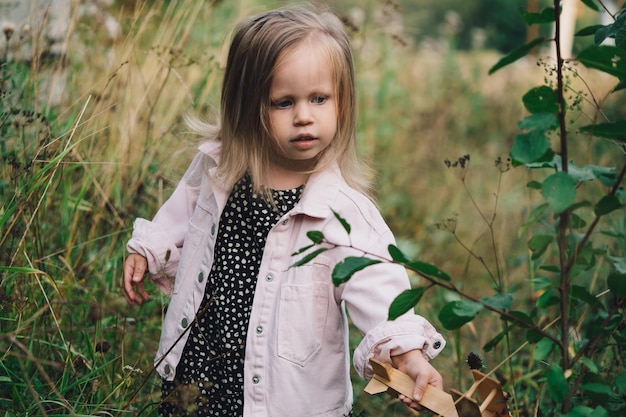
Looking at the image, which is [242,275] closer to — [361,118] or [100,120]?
[100,120]

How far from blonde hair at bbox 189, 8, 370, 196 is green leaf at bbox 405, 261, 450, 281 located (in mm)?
800

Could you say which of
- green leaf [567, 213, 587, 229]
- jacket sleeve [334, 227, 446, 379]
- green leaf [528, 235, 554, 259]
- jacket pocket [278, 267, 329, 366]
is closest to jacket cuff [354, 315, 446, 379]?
jacket sleeve [334, 227, 446, 379]

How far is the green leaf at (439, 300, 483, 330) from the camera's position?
1.41m

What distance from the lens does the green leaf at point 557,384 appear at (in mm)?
1370

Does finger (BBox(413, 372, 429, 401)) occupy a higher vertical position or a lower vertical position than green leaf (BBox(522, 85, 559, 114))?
lower

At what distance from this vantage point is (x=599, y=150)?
5.54 meters

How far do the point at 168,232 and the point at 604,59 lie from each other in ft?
4.56

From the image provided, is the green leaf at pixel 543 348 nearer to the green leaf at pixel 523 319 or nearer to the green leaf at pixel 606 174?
the green leaf at pixel 523 319

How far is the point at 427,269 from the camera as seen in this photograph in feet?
4.58

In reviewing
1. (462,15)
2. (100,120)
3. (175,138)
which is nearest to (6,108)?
(100,120)

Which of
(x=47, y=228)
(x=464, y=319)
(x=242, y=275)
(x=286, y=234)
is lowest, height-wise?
(x=47, y=228)

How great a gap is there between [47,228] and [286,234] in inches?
40.4

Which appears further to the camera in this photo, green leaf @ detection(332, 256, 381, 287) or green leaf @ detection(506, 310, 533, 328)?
green leaf @ detection(506, 310, 533, 328)

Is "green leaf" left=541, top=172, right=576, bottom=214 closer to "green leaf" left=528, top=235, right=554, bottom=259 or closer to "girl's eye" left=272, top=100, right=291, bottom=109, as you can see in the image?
"green leaf" left=528, top=235, right=554, bottom=259
